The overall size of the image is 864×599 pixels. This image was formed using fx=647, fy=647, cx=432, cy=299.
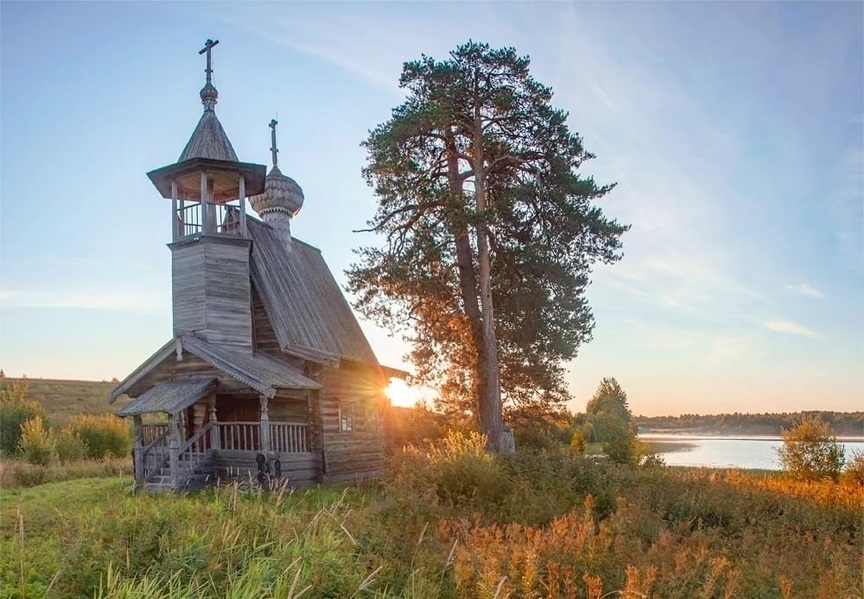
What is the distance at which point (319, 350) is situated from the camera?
17.7 m

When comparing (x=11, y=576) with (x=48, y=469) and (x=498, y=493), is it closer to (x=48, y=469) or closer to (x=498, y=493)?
(x=498, y=493)

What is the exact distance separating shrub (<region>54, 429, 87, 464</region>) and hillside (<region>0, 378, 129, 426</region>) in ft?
47.5

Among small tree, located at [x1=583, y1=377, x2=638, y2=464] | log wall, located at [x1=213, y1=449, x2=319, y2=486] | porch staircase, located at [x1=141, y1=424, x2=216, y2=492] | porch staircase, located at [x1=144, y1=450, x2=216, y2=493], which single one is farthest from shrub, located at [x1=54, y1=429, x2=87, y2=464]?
small tree, located at [x1=583, y1=377, x2=638, y2=464]

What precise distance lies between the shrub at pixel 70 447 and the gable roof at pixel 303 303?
10330 mm

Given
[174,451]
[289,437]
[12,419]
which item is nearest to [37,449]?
[12,419]

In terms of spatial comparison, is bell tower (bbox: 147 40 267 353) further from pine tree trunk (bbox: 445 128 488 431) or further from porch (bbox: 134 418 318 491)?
pine tree trunk (bbox: 445 128 488 431)

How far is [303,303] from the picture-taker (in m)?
20.1

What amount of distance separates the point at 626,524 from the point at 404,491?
3.35m

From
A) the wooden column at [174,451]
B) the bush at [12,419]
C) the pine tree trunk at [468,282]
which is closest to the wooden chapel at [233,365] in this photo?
the wooden column at [174,451]

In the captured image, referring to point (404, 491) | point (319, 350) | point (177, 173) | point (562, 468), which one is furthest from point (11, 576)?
point (177, 173)

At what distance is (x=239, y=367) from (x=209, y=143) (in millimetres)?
6905

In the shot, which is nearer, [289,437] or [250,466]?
[250,466]

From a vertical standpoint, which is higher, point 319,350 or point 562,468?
point 319,350

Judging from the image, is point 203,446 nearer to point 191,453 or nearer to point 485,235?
point 191,453
